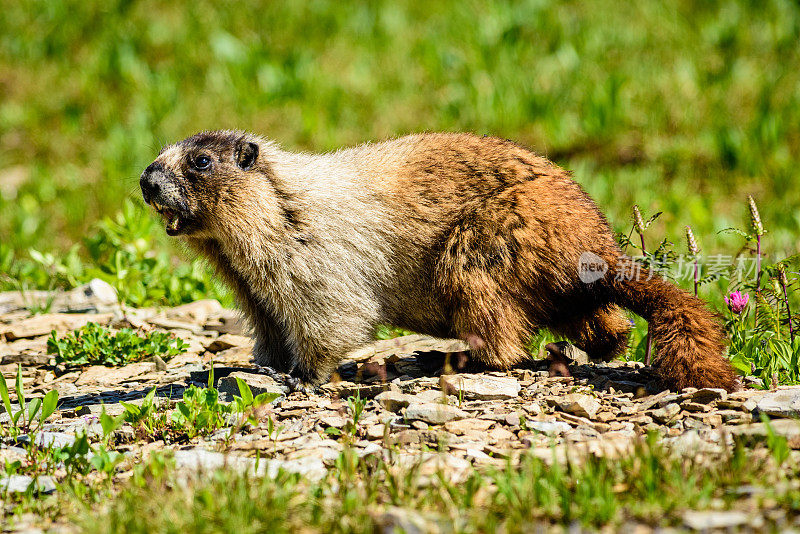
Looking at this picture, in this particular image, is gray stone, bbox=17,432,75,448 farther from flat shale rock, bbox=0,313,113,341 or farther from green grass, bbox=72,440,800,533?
flat shale rock, bbox=0,313,113,341

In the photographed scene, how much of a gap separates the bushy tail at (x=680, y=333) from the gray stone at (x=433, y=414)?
105cm

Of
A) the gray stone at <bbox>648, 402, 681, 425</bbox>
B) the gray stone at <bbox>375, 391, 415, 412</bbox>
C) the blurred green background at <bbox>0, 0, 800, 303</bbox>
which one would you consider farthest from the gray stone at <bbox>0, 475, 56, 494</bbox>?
the blurred green background at <bbox>0, 0, 800, 303</bbox>

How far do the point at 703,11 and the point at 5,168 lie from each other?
9.30 metres

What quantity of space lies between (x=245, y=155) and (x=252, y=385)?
1.37 meters

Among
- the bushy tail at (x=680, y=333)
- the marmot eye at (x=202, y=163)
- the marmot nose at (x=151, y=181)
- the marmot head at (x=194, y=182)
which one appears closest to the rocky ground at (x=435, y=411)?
the bushy tail at (x=680, y=333)

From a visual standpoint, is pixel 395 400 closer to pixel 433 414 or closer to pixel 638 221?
pixel 433 414

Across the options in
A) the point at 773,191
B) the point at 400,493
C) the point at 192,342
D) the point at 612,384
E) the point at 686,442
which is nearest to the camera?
the point at 400,493

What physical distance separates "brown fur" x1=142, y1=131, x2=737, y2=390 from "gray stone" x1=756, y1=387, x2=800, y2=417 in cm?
72

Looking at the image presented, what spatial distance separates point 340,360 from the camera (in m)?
4.95

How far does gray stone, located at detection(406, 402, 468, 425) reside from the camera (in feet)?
13.1

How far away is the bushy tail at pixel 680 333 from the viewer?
4.14 meters

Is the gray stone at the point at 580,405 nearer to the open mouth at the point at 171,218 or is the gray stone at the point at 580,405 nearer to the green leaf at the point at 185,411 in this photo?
the green leaf at the point at 185,411

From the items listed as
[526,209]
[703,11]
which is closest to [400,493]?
[526,209]

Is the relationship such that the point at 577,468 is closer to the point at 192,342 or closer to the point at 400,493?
the point at 400,493
